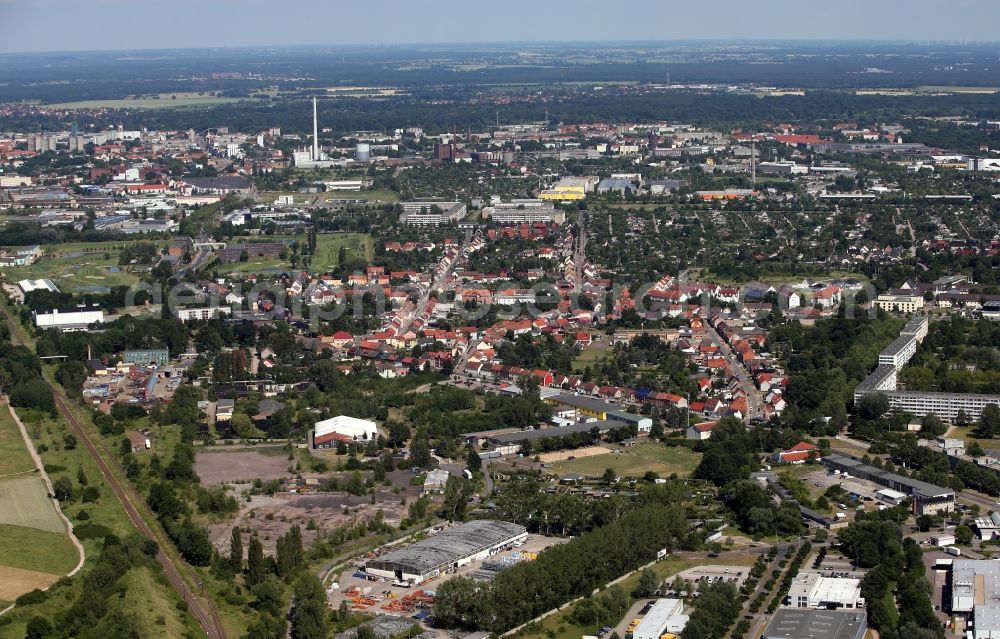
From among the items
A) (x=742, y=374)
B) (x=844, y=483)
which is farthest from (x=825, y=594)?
(x=742, y=374)

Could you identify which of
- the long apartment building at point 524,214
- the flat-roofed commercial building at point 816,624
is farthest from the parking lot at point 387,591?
the long apartment building at point 524,214

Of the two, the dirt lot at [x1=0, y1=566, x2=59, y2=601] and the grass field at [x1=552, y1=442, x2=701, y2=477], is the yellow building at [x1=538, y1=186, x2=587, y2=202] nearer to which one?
the grass field at [x1=552, y1=442, x2=701, y2=477]

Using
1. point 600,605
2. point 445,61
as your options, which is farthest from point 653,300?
point 445,61

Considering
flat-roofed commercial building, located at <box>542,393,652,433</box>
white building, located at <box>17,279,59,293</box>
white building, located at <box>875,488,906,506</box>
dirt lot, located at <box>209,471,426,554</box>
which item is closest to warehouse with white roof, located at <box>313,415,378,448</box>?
dirt lot, located at <box>209,471,426,554</box>

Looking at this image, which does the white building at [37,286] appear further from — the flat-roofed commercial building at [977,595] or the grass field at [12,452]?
the flat-roofed commercial building at [977,595]

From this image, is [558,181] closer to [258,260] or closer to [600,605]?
[258,260]

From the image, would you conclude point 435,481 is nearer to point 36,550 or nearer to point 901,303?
point 36,550
